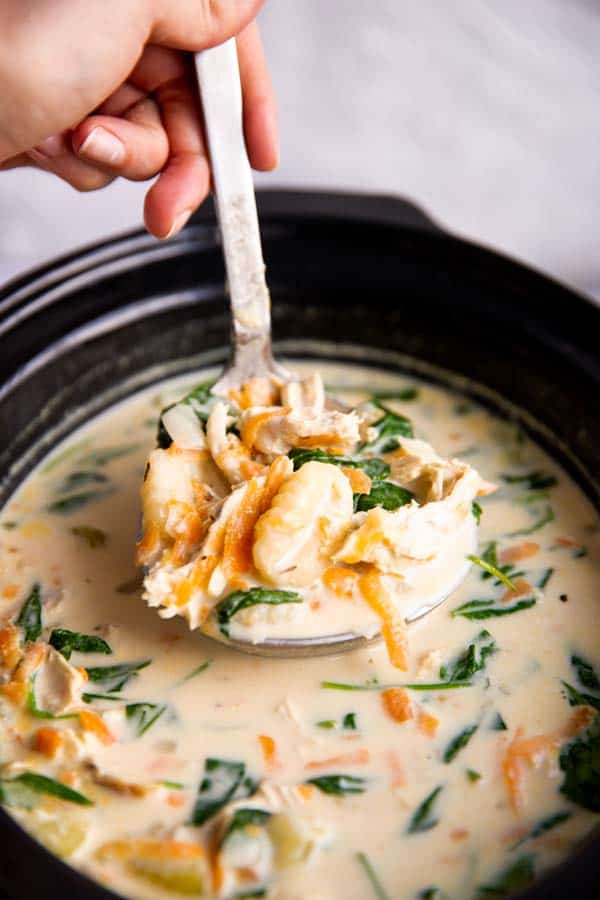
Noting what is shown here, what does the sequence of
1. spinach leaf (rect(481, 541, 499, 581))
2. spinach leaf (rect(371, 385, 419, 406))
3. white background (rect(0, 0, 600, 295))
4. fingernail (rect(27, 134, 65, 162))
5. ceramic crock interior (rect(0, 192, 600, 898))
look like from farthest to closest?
white background (rect(0, 0, 600, 295)) → spinach leaf (rect(371, 385, 419, 406)) → ceramic crock interior (rect(0, 192, 600, 898)) → fingernail (rect(27, 134, 65, 162)) → spinach leaf (rect(481, 541, 499, 581))

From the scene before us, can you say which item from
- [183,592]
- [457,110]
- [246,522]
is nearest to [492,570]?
[246,522]

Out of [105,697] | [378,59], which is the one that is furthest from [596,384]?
[378,59]

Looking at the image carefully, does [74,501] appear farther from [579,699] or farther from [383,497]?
[579,699]

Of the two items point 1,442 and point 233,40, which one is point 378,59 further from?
point 1,442

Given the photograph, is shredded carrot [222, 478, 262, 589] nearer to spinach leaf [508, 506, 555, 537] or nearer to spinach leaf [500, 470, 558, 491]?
spinach leaf [508, 506, 555, 537]

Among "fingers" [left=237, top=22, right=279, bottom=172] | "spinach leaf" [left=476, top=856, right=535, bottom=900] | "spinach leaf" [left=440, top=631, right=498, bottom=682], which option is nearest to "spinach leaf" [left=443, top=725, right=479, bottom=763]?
"spinach leaf" [left=440, top=631, right=498, bottom=682]

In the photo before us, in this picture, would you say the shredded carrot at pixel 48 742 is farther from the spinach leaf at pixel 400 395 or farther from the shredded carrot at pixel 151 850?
the spinach leaf at pixel 400 395
